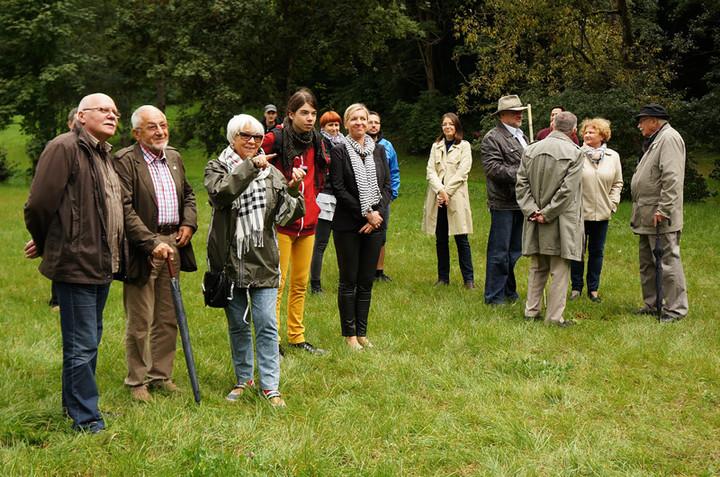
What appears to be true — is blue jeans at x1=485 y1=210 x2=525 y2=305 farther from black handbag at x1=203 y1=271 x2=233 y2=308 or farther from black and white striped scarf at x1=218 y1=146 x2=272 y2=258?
black handbag at x1=203 y1=271 x2=233 y2=308

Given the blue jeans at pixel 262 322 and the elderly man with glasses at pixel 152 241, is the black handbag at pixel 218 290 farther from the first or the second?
the elderly man with glasses at pixel 152 241

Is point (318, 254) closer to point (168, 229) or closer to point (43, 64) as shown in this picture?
point (168, 229)

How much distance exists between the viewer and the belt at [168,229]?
5000 millimetres

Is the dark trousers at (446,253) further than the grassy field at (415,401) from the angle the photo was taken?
Yes

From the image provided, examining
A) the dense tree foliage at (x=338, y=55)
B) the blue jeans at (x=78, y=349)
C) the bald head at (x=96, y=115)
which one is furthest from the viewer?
the dense tree foliage at (x=338, y=55)

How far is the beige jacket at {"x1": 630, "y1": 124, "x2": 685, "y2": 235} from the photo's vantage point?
719 centimetres

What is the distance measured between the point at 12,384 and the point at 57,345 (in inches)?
45.2

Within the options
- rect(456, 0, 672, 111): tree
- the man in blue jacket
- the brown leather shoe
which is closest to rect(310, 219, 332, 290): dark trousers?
the man in blue jacket

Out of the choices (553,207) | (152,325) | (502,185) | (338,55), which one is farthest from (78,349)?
(338,55)

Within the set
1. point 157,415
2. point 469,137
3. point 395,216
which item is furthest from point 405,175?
point 157,415

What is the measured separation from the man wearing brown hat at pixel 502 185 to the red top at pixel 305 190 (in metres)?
2.57

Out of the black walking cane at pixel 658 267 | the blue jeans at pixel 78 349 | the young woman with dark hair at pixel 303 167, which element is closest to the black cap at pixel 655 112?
the black walking cane at pixel 658 267

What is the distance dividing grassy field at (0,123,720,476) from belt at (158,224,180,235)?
125 cm

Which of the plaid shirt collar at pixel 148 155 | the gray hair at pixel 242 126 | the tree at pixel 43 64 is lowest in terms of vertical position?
the plaid shirt collar at pixel 148 155
